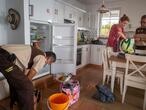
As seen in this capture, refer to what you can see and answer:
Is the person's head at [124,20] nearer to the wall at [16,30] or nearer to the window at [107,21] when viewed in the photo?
the wall at [16,30]

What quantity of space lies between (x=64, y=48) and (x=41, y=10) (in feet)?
3.72

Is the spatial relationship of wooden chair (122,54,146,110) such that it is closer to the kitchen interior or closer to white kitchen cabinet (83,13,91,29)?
the kitchen interior

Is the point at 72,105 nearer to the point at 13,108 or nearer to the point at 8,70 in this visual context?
the point at 13,108

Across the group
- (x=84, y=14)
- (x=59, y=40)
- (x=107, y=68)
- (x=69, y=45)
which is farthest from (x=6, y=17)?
(x=84, y=14)

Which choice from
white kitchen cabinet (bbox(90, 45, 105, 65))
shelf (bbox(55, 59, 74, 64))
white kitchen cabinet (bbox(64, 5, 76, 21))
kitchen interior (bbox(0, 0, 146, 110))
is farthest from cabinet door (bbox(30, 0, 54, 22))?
white kitchen cabinet (bbox(90, 45, 105, 65))

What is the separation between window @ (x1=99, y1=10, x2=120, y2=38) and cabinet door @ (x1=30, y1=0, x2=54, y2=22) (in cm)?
250

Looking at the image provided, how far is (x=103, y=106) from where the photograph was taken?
226 centimetres

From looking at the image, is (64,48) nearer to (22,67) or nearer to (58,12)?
(58,12)

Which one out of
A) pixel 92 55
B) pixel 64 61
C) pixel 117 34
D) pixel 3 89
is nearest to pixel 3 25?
pixel 3 89

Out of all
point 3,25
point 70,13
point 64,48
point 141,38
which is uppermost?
point 70,13

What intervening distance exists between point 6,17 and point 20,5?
446mm

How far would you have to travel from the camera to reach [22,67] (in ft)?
5.86

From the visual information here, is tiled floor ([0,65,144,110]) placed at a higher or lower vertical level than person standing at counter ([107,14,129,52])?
lower

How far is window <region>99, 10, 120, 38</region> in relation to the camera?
500 cm
